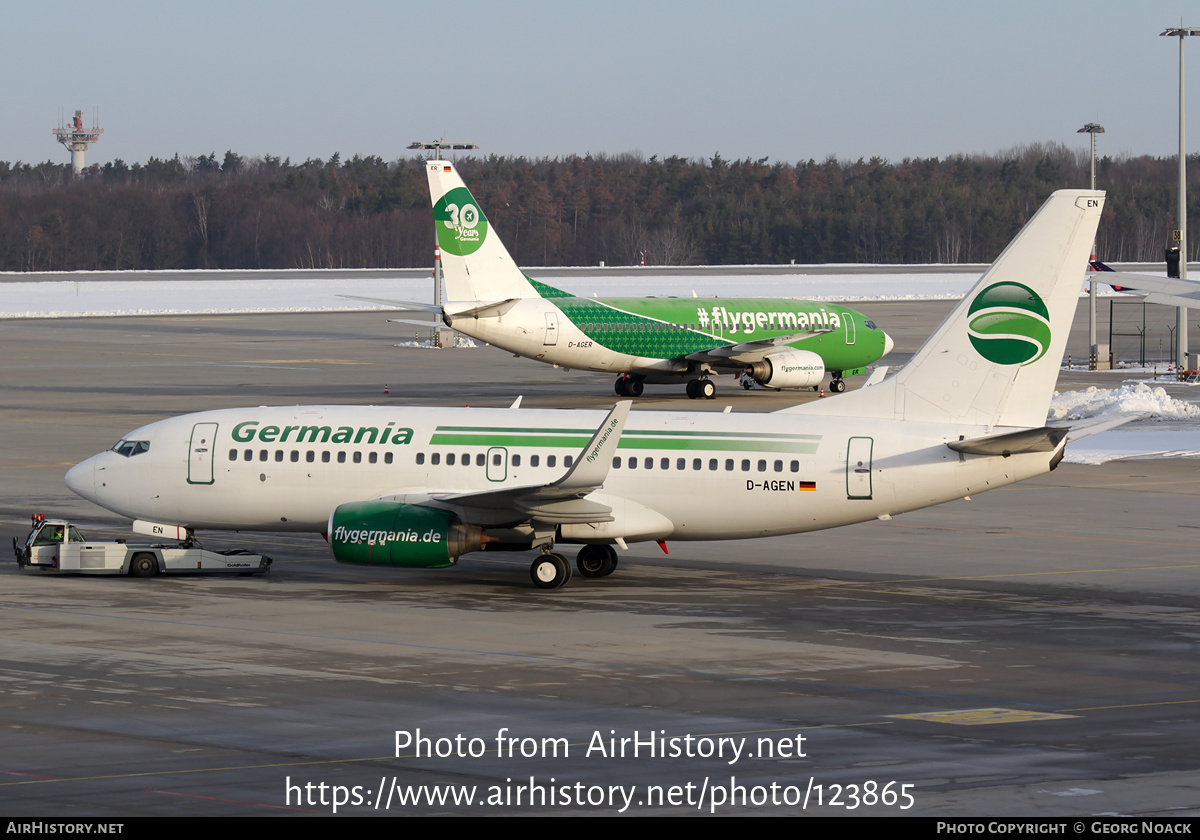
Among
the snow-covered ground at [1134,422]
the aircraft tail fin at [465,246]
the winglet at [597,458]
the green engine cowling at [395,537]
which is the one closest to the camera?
the winglet at [597,458]

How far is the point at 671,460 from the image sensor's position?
31.3 m

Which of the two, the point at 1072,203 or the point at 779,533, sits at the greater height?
the point at 1072,203

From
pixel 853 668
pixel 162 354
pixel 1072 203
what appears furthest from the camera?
pixel 162 354

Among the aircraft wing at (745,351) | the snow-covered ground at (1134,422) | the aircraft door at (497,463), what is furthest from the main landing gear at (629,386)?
the aircraft door at (497,463)

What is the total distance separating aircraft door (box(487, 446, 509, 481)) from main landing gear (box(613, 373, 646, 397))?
43.0 m

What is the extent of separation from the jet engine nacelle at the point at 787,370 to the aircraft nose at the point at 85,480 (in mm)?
44013

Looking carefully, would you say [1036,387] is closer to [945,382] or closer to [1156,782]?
[945,382]

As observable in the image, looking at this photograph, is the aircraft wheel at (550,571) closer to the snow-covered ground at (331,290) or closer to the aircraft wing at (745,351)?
the aircraft wing at (745,351)

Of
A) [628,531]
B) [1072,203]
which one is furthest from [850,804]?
[1072,203]

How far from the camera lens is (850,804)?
1606 centimetres

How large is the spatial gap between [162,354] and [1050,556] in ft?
237

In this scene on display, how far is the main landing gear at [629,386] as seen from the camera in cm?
7494

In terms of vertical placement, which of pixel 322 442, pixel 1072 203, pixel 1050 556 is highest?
pixel 1072 203
